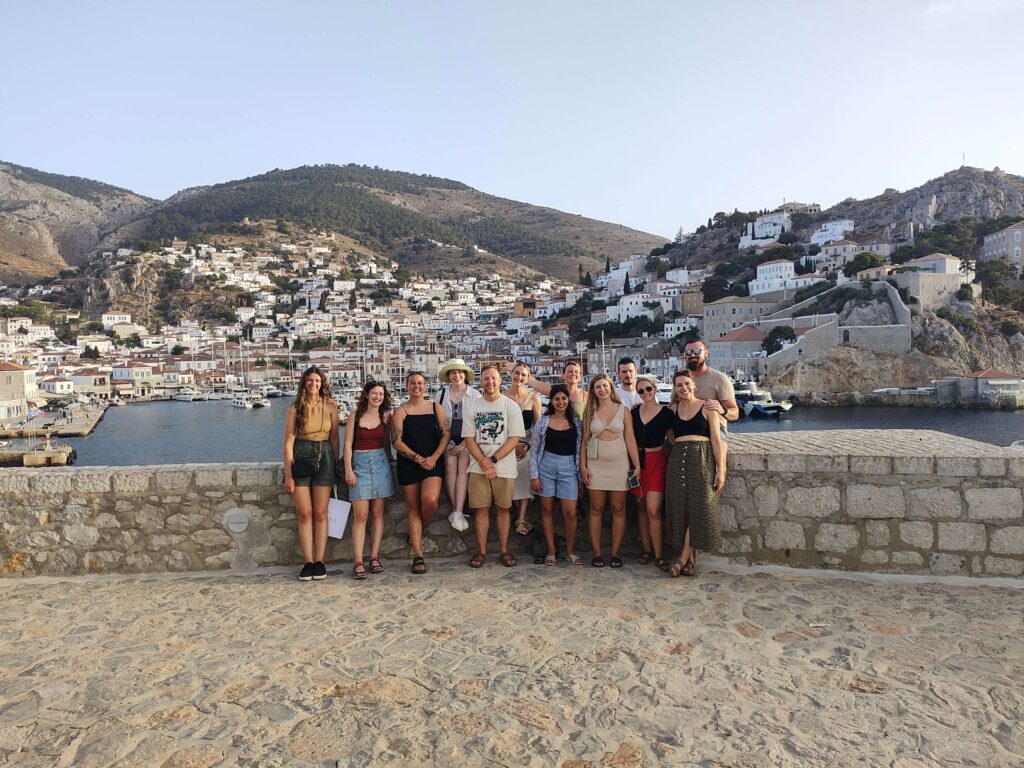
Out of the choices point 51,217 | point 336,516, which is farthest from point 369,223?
point 336,516

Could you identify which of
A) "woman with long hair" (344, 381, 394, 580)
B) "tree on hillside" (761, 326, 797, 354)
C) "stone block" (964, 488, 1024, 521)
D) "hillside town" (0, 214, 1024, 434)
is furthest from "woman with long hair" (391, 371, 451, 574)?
"tree on hillside" (761, 326, 797, 354)

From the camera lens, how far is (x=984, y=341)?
6166 centimetres

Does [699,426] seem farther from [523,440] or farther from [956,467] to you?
[956,467]

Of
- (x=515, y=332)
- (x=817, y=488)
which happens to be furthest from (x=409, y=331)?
(x=817, y=488)

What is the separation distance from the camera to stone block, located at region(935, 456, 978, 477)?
421 cm

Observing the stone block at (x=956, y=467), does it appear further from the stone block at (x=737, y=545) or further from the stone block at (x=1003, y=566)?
the stone block at (x=737, y=545)

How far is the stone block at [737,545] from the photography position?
455 cm

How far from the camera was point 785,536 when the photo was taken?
177 inches

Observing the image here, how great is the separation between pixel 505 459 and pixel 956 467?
282cm

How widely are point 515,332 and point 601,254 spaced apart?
81.9 m

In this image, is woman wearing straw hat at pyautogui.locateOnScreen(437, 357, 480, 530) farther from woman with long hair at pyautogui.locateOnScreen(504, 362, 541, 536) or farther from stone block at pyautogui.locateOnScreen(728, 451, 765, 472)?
stone block at pyautogui.locateOnScreen(728, 451, 765, 472)

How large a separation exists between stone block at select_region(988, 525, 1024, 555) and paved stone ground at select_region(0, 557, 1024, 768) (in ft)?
0.80

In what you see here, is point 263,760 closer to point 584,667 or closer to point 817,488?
point 584,667

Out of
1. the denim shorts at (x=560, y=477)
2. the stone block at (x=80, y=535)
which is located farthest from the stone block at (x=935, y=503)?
the stone block at (x=80, y=535)
